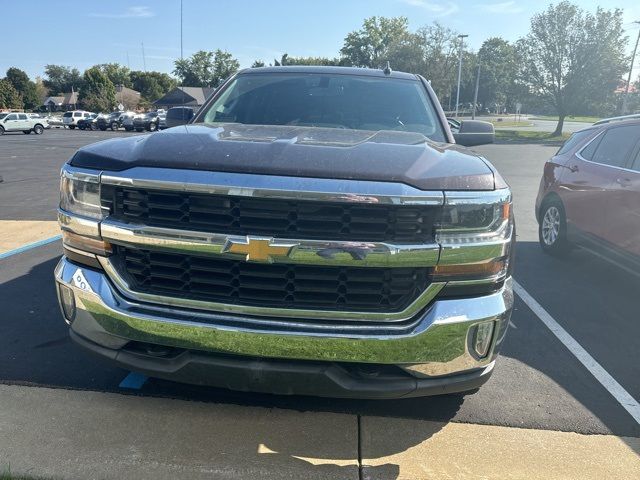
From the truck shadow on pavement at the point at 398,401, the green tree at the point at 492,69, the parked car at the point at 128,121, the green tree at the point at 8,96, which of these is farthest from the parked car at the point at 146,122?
the green tree at the point at 492,69

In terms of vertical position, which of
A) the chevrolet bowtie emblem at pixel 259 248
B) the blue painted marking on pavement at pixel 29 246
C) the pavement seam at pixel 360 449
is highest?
the chevrolet bowtie emblem at pixel 259 248

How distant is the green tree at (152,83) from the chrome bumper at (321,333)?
397 ft

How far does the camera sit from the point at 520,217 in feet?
30.9

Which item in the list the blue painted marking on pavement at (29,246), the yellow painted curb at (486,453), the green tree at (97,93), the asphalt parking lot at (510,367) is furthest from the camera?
the green tree at (97,93)

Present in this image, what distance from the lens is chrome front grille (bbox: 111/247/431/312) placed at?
236cm

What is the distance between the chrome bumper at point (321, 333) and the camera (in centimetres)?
232

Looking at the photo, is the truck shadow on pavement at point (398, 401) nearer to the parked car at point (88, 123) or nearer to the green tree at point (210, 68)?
the parked car at point (88, 123)

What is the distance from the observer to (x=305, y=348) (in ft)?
7.61

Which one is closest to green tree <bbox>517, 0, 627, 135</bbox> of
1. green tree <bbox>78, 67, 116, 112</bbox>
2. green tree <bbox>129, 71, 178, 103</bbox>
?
green tree <bbox>78, 67, 116, 112</bbox>

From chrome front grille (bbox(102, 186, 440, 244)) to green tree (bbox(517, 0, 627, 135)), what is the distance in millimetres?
46385

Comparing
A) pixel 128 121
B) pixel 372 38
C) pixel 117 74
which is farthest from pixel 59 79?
pixel 128 121

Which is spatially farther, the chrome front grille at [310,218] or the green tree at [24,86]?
the green tree at [24,86]

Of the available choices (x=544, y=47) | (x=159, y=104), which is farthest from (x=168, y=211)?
(x=159, y=104)

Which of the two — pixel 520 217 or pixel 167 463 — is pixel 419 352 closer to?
pixel 167 463
